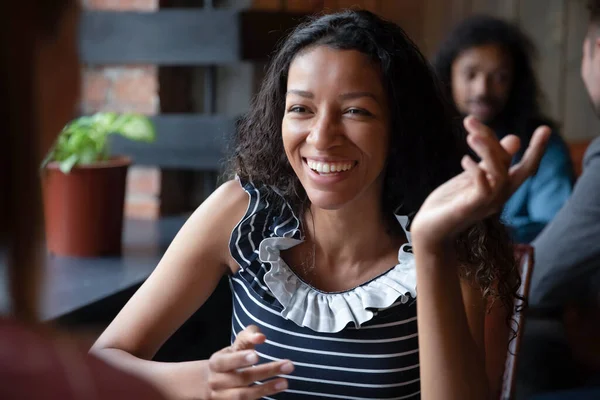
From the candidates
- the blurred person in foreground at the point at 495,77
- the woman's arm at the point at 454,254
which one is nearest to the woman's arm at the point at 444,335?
the woman's arm at the point at 454,254

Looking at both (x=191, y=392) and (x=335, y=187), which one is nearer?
(x=191, y=392)

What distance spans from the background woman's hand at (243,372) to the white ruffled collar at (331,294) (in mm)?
253

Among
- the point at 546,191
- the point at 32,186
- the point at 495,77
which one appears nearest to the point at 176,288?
the point at 32,186

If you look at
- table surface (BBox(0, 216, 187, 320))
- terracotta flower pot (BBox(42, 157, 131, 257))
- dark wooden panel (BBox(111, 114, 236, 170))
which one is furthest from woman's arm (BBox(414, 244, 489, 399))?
dark wooden panel (BBox(111, 114, 236, 170))

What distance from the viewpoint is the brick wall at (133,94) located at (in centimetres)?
240

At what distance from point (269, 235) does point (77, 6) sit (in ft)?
3.54

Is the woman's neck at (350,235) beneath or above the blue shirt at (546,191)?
above

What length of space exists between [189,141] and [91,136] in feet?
2.02

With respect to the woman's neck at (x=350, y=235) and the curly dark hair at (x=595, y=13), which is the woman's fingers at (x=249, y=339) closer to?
the woman's neck at (x=350, y=235)

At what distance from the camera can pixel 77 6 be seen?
0.25m

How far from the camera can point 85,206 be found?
1.65m

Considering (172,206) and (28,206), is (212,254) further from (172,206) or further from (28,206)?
(172,206)

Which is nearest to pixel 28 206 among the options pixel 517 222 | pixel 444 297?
pixel 444 297

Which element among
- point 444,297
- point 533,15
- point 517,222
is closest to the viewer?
point 444,297
